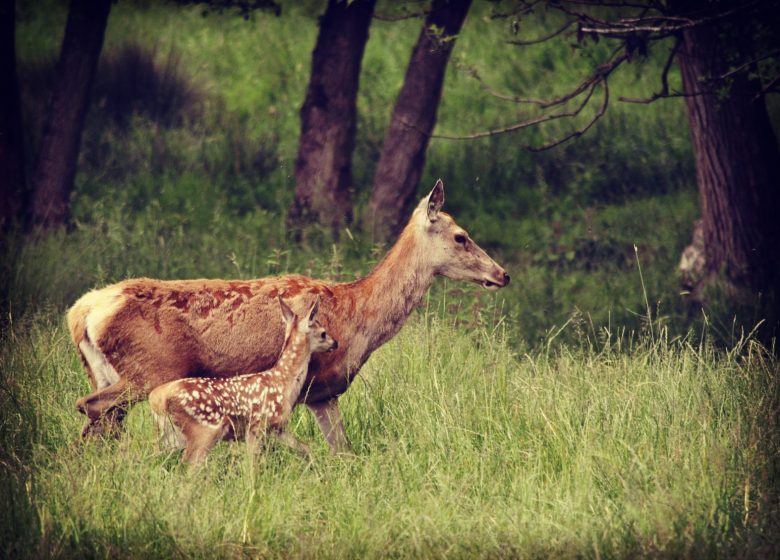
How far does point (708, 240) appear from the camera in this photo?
11.2 m

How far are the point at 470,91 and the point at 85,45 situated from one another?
636cm

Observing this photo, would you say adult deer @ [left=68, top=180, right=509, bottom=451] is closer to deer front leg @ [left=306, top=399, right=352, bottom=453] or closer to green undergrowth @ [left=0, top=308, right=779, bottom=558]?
deer front leg @ [left=306, top=399, right=352, bottom=453]

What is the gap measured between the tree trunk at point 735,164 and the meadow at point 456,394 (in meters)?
0.69

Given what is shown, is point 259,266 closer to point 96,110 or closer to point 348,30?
point 348,30

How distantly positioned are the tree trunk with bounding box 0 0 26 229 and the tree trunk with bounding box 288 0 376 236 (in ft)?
9.28

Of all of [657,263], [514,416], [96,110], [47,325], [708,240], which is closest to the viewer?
[514,416]

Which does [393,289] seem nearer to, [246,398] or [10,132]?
[246,398]

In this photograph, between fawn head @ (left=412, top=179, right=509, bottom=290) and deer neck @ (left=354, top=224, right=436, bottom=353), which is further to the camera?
fawn head @ (left=412, top=179, right=509, bottom=290)

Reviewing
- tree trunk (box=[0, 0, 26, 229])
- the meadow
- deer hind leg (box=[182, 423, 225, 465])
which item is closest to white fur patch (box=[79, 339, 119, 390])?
the meadow

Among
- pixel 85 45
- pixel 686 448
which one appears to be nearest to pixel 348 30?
pixel 85 45

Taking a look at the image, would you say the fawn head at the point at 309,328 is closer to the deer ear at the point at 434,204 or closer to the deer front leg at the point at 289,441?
the deer front leg at the point at 289,441

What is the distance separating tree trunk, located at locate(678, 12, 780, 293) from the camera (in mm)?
10812

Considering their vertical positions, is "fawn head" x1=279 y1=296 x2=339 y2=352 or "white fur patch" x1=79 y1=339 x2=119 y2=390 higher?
"fawn head" x1=279 y1=296 x2=339 y2=352

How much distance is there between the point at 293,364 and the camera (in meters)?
6.75
